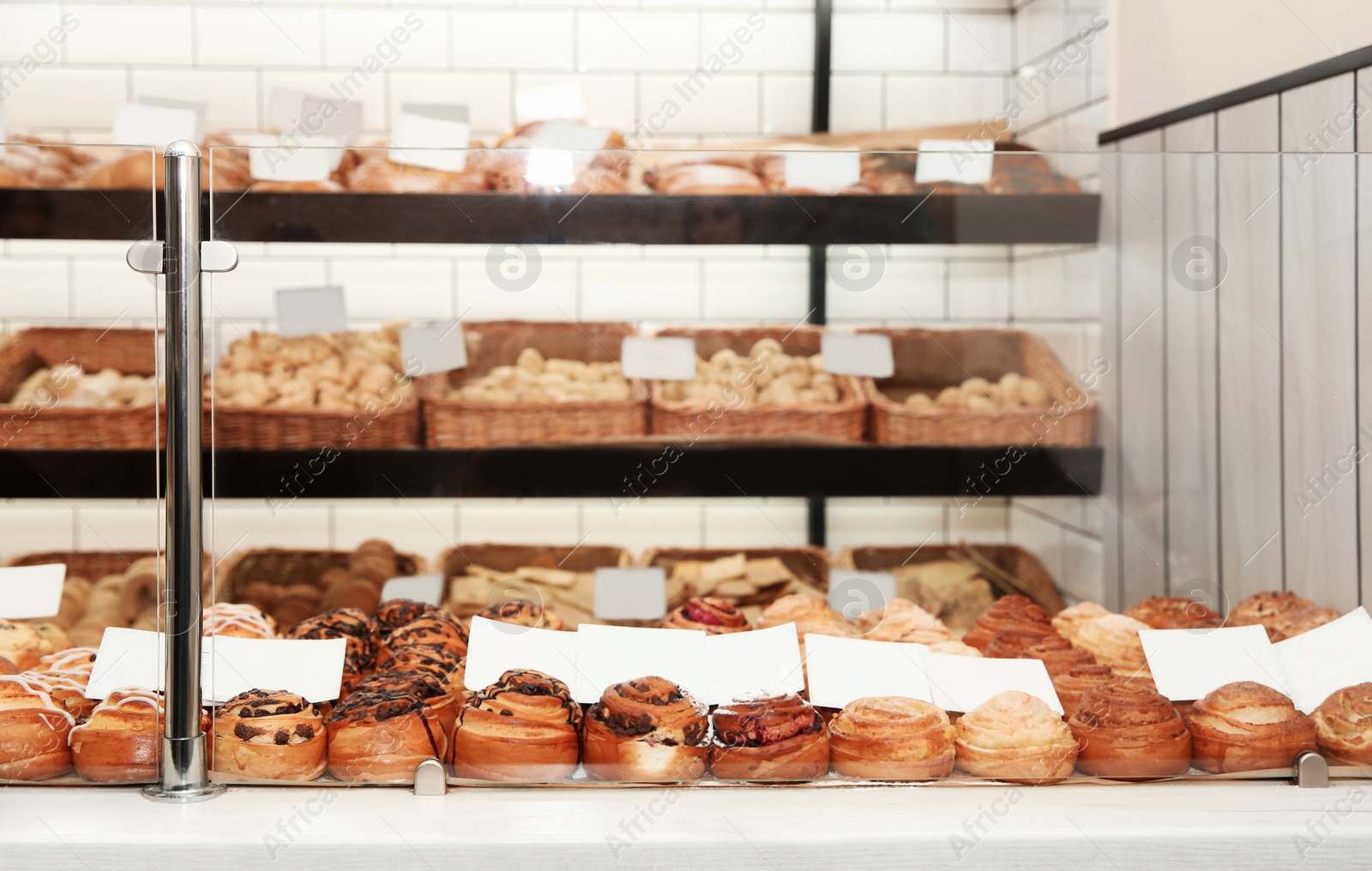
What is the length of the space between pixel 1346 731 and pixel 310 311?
4.56 ft

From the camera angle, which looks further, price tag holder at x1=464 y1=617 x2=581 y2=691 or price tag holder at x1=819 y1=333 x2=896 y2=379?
price tag holder at x1=819 y1=333 x2=896 y2=379

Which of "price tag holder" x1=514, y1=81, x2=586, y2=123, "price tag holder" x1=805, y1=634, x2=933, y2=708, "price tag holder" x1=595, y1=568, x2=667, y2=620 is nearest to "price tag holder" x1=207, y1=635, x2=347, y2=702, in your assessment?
"price tag holder" x1=595, y1=568, x2=667, y2=620

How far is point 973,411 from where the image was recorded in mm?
1563

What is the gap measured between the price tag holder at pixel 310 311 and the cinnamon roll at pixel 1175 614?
47.5 inches

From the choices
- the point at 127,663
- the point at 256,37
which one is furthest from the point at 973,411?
the point at 256,37

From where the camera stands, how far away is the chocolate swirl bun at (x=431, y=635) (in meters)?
1.35

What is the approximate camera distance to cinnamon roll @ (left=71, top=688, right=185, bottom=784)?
1124 millimetres

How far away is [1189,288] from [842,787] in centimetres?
87

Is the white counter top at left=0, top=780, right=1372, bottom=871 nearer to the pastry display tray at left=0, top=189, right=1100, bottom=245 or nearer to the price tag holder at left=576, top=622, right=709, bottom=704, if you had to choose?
the price tag holder at left=576, top=622, right=709, bottom=704

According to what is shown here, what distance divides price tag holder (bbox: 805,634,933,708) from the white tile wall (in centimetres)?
26

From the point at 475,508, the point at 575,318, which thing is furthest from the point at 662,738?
the point at 575,318


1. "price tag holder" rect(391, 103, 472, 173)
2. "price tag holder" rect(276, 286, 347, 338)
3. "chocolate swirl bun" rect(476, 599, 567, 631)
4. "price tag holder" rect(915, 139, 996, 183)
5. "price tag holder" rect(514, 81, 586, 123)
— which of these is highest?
"price tag holder" rect(514, 81, 586, 123)

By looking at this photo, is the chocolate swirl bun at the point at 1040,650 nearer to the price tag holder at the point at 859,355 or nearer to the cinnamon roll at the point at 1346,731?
the cinnamon roll at the point at 1346,731

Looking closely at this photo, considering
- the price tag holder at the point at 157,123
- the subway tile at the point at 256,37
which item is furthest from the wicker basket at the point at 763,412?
the subway tile at the point at 256,37
